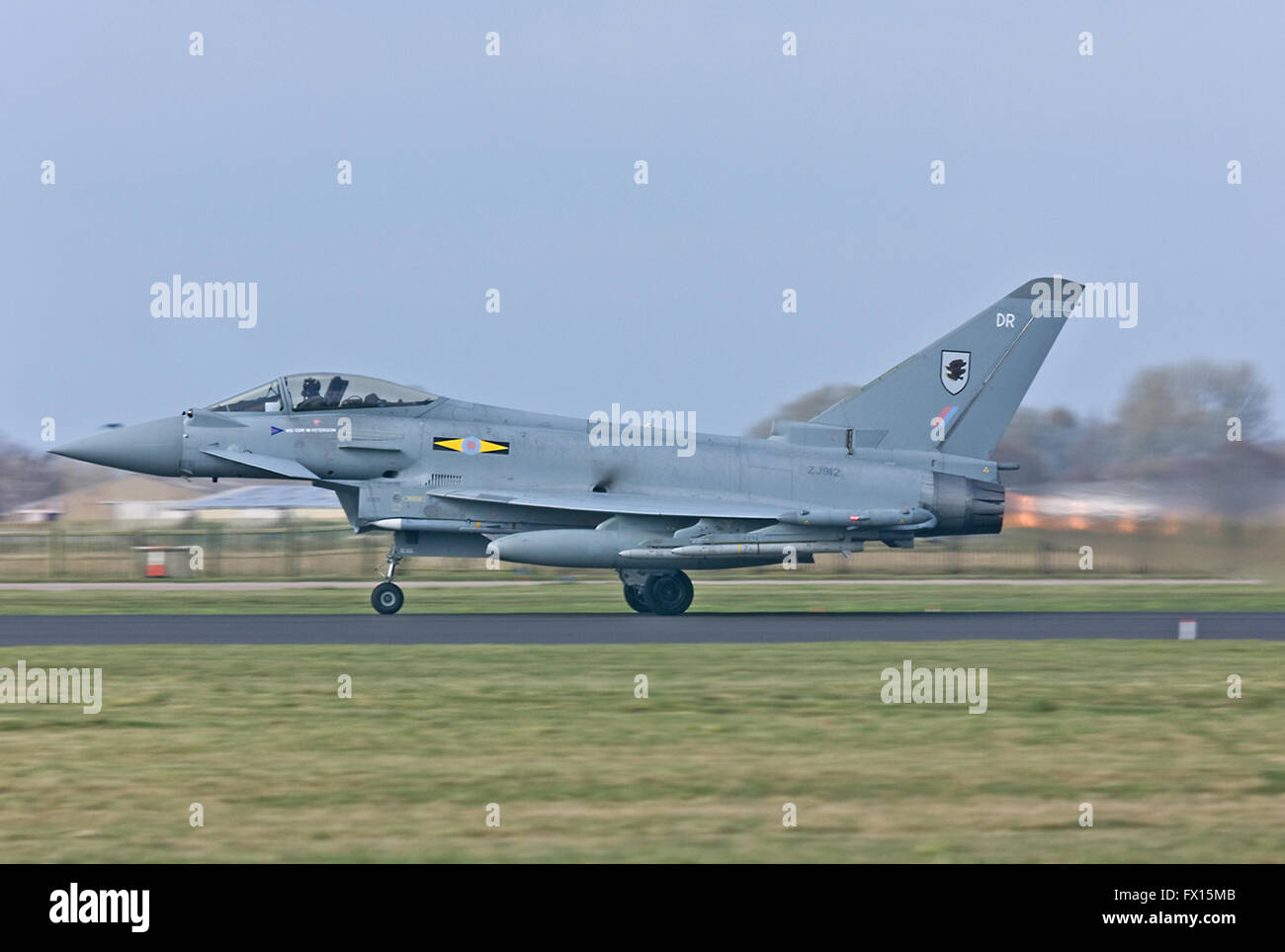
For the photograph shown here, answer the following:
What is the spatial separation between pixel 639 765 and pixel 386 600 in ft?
43.1

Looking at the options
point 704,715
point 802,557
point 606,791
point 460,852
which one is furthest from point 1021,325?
point 460,852

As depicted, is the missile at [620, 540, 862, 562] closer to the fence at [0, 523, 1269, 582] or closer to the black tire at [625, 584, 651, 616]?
the black tire at [625, 584, 651, 616]

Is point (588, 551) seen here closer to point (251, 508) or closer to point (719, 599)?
point (719, 599)

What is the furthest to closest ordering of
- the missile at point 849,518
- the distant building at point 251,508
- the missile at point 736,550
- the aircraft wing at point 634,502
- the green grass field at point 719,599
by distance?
the distant building at point 251,508
the green grass field at point 719,599
the missile at point 849,518
the aircraft wing at point 634,502
the missile at point 736,550

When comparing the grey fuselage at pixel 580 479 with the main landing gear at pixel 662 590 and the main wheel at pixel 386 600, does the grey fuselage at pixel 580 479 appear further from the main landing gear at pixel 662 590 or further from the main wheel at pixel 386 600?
the main wheel at pixel 386 600

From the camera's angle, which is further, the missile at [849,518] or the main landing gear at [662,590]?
the main landing gear at [662,590]

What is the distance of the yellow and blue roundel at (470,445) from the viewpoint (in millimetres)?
22594

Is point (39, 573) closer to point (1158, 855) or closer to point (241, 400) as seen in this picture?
point (241, 400)

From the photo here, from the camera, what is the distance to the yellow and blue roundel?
22.6 meters

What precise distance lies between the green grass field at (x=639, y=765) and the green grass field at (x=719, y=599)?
991 cm

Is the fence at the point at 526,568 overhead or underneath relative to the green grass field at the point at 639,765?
overhead

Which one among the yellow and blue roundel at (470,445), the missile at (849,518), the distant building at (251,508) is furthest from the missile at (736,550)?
the distant building at (251,508)

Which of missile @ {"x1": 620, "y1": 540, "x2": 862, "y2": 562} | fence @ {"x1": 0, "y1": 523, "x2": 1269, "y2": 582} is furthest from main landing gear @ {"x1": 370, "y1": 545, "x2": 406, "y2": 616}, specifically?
missile @ {"x1": 620, "y1": 540, "x2": 862, "y2": 562}

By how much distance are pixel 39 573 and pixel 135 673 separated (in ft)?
87.2
